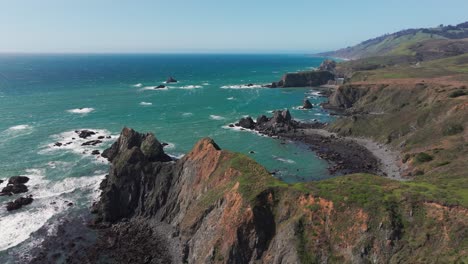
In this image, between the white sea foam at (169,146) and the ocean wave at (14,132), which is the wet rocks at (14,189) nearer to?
the white sea foam at (169,146)

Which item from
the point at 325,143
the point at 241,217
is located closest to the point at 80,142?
the point at 325,143

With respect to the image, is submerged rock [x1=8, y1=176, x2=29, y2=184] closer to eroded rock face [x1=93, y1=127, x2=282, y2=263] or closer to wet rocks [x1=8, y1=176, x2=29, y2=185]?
wet rocks [x1=8, y1=176, x2=29, y2=185]

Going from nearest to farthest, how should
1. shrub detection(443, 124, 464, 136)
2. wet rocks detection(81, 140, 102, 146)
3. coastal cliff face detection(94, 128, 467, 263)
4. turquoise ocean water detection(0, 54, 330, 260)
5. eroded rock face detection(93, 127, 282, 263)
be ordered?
coastal cliff face detection(94, 128, 467, 263), eroded rock face detection(93, 127, 282, 263), turquoise ocean water detection(0, 54, 330, 260), shrub detection(443, 124, 464, 136), wet rocks detection(81, 140, 102, 146)

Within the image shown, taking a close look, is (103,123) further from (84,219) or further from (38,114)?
(84,219)

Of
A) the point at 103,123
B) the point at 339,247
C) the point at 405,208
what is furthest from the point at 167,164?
the point at 103,123

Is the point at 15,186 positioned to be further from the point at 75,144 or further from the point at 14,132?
the point at 14,132

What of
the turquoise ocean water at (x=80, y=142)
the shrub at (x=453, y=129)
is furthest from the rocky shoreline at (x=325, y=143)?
the shrub at (x=453, y=129)

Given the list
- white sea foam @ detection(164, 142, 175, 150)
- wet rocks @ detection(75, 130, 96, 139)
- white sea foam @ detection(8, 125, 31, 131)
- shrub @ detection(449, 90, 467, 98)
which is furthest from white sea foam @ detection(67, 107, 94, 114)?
shrub @ detection(449, 90, 467, 98)
